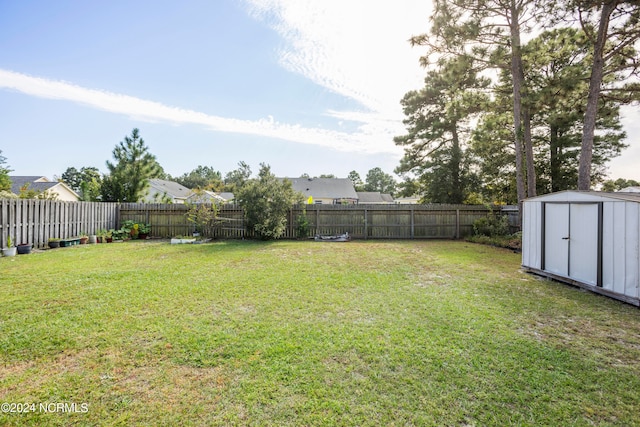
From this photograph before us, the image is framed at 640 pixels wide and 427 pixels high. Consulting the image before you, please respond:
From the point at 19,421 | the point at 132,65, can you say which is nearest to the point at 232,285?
the point at 19,421

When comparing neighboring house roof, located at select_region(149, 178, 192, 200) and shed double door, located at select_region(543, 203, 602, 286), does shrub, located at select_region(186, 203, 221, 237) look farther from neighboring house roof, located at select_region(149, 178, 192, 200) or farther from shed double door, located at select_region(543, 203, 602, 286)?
neighboring house roof, located at select_region(149, 178, 192, 200)

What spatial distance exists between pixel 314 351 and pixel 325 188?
90.1ft

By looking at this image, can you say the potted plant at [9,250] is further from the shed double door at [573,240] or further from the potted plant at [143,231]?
the shed double door at [573,240]

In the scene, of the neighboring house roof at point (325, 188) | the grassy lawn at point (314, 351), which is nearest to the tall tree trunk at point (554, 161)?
the grassy lawn at point (314, 351)

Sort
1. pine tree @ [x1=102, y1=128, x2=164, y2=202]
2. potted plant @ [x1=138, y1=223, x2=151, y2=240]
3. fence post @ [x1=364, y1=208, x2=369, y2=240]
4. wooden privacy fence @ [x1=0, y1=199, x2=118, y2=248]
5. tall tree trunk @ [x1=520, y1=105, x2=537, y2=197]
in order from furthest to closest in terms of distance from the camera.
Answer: pine tree @ [x1=102, y1=128, x2=164, y2=202] < fence post @ [x1=364, y1=208, x2=369, y2=240] < potted plant @ [x1=138, y1=223, x2=151, y2=240] < tall tree trunk @ [x1=520, y1=105, x2=537, y2=197] < wooden privacy fence @ [x1=0, y1=199, x2=118, y2=248]

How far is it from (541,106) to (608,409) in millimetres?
10110

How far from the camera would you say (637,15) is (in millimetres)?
7137

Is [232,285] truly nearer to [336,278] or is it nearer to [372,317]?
[336,278]

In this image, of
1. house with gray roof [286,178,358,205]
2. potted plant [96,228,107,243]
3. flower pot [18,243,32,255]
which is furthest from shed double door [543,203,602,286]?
house with gray roof [286,178,358,205]

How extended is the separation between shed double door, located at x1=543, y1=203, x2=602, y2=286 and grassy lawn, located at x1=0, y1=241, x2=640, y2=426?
1.33 feet

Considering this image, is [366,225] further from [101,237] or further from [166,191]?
[166,191]

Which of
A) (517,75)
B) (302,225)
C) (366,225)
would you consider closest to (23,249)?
(302,225)

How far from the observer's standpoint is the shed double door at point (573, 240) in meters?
4.59

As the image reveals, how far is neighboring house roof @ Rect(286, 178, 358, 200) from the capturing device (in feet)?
94.7
